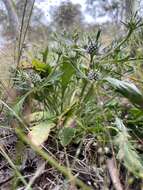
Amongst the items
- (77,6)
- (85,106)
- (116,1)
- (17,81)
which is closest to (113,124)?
(85,106)

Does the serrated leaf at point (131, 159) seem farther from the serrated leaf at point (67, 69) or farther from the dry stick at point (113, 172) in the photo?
the serrated leaf at point (67, 69)

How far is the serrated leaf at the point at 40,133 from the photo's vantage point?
1122 mm

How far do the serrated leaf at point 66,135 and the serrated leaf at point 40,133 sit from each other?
0.13 feet

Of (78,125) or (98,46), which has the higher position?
(98,46)

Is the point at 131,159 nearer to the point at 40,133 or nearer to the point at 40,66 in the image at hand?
the point at 40,133

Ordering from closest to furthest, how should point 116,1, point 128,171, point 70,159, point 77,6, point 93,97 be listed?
point 128,171 → point 70,159 → point 93,97 → point 116,1 → point 77,6

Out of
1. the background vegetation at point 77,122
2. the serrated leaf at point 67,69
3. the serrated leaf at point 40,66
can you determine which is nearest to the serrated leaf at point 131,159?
the background vegetation at point 77,122

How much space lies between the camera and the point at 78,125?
1193mm

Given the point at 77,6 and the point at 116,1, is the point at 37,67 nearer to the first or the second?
the point at 116,1

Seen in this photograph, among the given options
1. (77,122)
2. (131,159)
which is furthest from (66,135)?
(131,159)

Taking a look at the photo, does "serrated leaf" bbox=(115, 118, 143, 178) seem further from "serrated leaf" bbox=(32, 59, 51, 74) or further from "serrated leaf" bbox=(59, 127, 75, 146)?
"serrated leaf" bbox=(32, 59, 51, 74)

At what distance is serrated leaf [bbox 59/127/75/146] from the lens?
1.12 metres

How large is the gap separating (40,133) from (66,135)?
0.23 ft

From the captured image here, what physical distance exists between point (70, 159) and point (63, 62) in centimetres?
28
